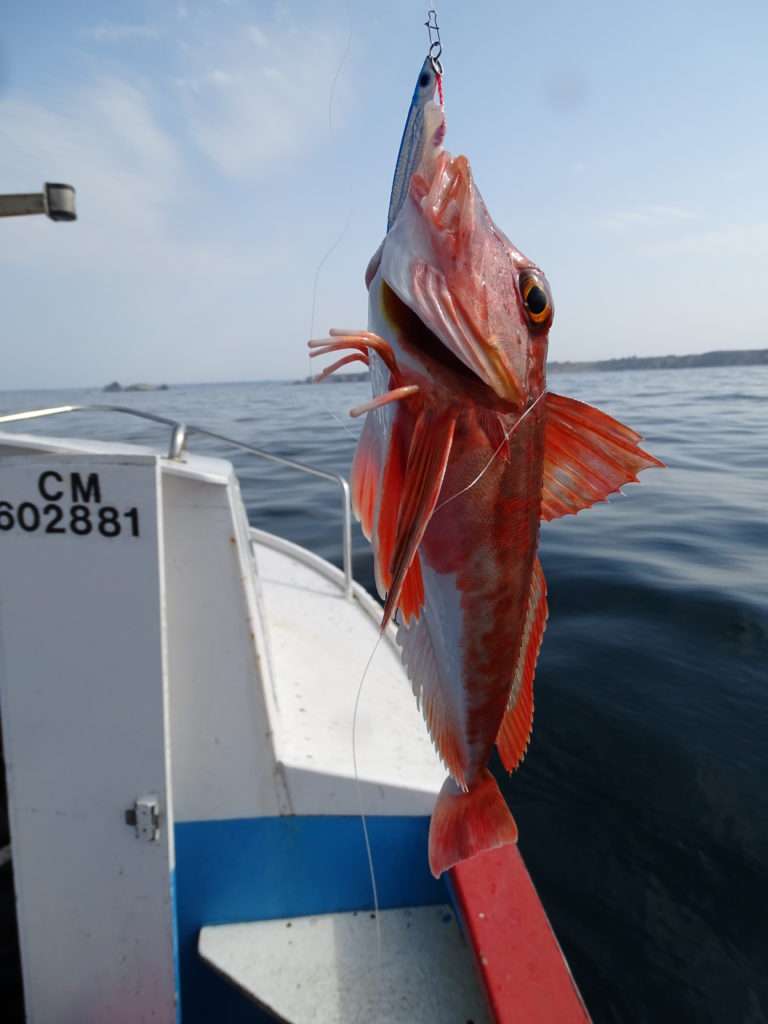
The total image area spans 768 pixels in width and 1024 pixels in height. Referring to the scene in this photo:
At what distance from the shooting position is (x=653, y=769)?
166 inches

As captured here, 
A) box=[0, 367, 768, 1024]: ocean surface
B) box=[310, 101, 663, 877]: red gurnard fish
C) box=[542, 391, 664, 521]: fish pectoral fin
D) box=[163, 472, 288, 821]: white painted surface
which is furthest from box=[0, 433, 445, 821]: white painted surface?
box=[542, 391, 664, 521]: fish pectoral fin

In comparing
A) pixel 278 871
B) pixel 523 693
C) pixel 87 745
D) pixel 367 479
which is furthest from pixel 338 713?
pixel 367 479

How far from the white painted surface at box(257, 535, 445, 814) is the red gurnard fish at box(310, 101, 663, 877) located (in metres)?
1.39

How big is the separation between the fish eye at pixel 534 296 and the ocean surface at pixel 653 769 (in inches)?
25.1

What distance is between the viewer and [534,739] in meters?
4.62

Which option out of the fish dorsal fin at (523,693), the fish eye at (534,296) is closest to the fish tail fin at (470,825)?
the fish dorsal fin at (523,693)

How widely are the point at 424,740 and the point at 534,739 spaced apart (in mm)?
1668

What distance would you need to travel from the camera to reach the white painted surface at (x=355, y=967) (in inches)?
93.0

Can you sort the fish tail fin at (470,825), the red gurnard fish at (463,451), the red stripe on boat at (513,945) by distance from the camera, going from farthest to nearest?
1. the red stripe on boat at (513,945)
2. the fish tail fin at (470,825)
3. the red gurnard fish at (463,451)

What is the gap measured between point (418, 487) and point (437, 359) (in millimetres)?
233

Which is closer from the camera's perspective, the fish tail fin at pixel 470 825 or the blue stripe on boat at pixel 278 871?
the fish tail fin at pixel 470 825

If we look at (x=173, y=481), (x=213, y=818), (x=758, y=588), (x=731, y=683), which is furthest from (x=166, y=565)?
(x=758, y=588)

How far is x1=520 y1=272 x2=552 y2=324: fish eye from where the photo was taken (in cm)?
114

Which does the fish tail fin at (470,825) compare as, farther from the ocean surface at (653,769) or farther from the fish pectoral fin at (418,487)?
the ocean surface at (653,769)
